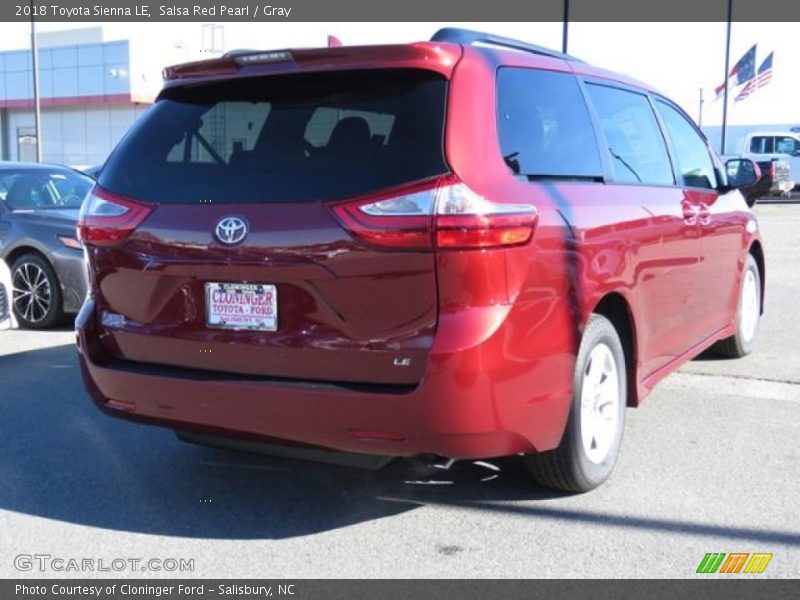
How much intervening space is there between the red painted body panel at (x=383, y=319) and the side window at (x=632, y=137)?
1.98ft

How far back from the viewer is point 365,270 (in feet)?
10.7

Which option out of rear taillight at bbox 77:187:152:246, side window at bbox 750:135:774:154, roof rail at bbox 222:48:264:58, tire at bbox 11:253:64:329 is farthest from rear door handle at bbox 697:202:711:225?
side window at bbox 750:135:774:154

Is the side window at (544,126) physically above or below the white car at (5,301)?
above

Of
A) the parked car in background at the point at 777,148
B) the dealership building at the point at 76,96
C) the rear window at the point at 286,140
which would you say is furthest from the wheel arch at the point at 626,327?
the dealership building at the point at 76,96

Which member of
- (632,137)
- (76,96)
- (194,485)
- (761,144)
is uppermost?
(76,96)

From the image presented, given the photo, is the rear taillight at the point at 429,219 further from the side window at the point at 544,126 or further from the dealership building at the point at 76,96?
the dealership building at the point at 76,96

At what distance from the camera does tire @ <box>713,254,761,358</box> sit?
21.7 feet

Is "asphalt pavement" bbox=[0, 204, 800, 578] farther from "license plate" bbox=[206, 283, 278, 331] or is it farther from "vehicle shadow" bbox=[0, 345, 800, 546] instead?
"license plate" bbox=[206, 283, 278, 331]

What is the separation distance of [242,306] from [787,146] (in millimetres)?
30862

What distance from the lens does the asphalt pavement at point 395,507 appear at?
346 cm

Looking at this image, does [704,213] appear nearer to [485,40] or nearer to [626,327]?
[626,327]

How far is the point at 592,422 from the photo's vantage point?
159 inches

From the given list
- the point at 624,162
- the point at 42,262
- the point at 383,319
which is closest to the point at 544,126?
the point at 624,162

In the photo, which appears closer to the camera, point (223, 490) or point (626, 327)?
point (223, 490)
